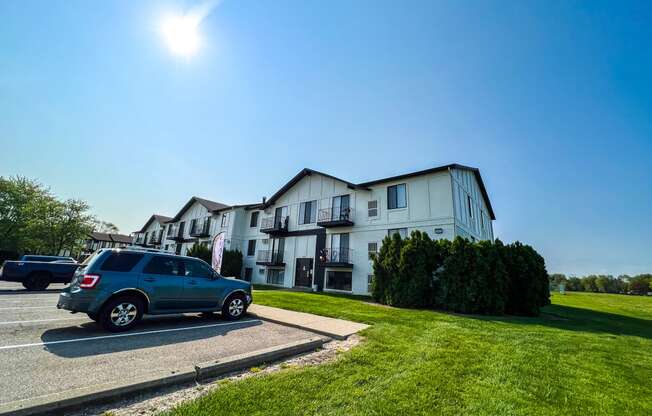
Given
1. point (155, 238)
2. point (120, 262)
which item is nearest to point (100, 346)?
point (120, 262)

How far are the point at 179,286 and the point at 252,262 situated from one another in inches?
888

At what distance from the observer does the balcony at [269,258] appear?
2533cm

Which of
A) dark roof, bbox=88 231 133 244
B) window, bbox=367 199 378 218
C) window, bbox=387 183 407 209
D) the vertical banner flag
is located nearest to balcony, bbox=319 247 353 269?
window, bbox=367 199 378 218

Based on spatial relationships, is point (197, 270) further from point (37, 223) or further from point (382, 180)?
point (37, 223)

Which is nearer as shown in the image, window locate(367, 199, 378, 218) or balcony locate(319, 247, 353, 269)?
window locate(367, 199, 378, 218)

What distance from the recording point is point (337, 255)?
69.7 ft

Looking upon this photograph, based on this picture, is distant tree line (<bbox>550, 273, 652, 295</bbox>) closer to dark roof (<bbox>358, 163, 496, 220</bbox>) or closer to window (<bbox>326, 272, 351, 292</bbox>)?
dark roof (<bbox>358, 163, 496, 220</bbox>)

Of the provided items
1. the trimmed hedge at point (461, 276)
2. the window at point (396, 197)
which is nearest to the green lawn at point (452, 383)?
the trimmed hedge at point (461, 276)

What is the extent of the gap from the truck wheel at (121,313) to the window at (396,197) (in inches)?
633

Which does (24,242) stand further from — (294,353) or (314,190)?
(294,353)

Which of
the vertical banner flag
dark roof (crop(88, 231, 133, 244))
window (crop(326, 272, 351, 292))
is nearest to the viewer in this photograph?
the vertical banner flag

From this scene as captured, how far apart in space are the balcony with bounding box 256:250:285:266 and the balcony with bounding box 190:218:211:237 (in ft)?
33.1

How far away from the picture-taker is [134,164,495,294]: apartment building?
696 inches

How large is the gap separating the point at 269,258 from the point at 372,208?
11.8 meters
